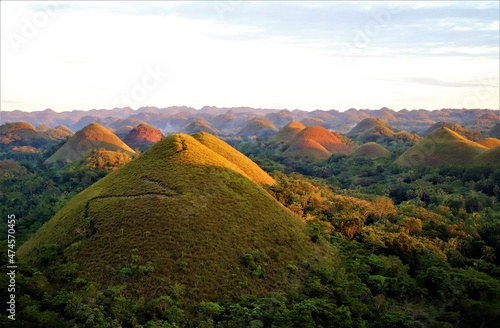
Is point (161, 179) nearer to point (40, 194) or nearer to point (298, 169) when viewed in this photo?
point (40, 194)

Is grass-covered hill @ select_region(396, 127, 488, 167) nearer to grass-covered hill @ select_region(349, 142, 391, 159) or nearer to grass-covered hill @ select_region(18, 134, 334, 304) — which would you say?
grass-covered hill @ select_region(349, 142, 391, 159)

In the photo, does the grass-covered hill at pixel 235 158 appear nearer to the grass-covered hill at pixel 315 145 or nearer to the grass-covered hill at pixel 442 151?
the grass-covered hill at pixel 442 151

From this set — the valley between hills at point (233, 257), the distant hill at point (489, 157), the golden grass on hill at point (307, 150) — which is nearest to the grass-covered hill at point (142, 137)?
the golden grass on hill at point (307, 150)

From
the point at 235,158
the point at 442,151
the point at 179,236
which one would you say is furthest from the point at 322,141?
the point at 179,236

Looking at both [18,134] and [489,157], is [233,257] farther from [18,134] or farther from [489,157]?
[18,134]

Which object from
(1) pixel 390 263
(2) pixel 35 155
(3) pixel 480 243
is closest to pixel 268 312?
(1) pixel 390 263

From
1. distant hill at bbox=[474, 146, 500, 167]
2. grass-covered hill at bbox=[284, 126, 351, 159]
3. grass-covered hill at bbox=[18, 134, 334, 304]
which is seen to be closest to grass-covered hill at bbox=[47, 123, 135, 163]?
grass-covered hill at bbox=[284, 126, 351, 159]
